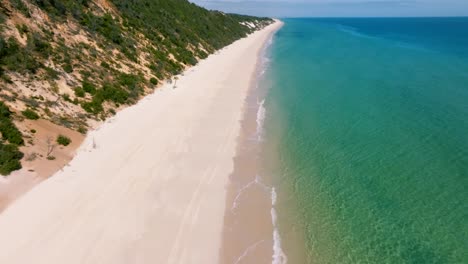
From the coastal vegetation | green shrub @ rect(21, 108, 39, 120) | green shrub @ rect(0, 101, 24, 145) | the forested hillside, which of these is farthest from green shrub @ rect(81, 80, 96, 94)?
green shrub @ rect(0, 101, 24, 145)

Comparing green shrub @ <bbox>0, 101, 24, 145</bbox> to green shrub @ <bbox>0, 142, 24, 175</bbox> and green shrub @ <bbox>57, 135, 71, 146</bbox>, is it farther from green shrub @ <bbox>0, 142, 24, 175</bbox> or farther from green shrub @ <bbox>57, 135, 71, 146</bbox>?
green shrub @ <bbox>57, 135, 71, 146</bbox>

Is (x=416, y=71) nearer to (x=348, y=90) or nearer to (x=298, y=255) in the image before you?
(x=348, y=90)

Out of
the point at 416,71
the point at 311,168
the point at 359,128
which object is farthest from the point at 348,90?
the point at 311,168

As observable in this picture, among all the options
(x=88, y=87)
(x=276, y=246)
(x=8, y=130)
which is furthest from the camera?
(x=88, y=87)

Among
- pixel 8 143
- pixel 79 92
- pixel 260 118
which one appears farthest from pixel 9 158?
pixel 260 118

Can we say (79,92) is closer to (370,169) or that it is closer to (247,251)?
(247,251)
